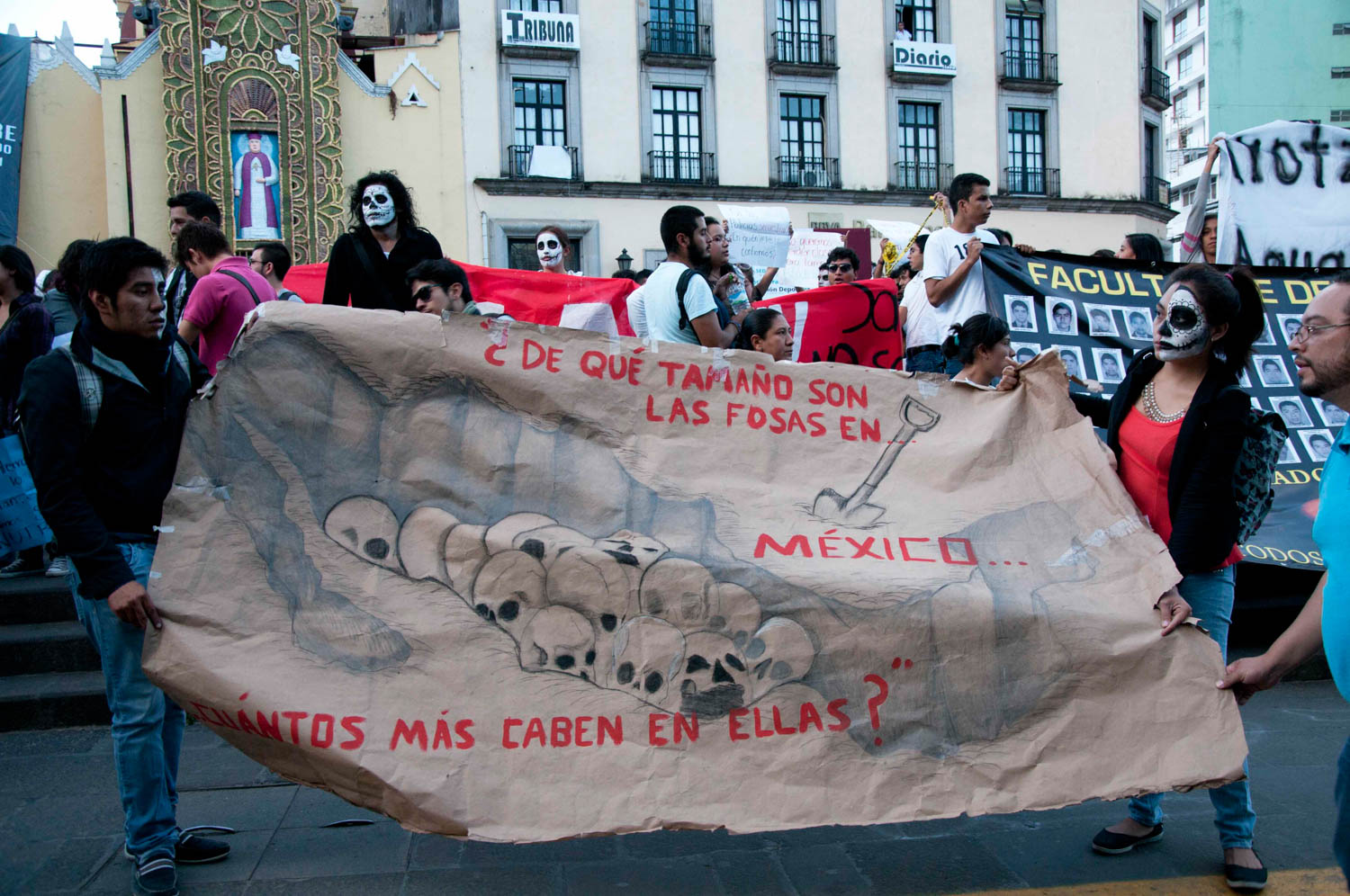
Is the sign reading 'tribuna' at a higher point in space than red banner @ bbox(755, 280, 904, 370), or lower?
higher

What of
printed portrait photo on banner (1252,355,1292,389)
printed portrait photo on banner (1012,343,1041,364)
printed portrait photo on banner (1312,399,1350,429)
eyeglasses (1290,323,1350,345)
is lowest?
printed portrait photo on banner (1312,399,1350,429)

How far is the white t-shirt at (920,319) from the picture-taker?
5.73 meters

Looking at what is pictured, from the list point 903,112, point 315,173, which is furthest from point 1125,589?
point 903,112

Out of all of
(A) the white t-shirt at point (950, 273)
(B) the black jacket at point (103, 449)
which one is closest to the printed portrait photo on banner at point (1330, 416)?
(A) the white t-shirt at point (950, 273)

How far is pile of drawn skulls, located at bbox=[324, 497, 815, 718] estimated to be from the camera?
277cm

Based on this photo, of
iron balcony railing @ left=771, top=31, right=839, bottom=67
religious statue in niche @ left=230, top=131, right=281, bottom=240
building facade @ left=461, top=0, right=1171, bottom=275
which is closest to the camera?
religious statue in niche @ left=230, top=131, right=281, bottom=240

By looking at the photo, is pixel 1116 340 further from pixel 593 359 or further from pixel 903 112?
pixel 903 112

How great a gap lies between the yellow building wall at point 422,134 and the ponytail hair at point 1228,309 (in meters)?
20.3

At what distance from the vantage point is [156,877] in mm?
3002

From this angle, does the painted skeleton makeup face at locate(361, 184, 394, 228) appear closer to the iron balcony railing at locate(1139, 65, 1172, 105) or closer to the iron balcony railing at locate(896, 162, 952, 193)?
the iron balcony railing at locate(896, 162, 952, 193)

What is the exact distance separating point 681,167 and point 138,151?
1178 centimetres

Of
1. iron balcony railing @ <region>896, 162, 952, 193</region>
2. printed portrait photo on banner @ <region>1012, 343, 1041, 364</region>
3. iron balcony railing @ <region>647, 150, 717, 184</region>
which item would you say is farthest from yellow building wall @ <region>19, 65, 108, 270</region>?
printed portrait photo on banner @ <region>1012, 343, 1041, 364</region>

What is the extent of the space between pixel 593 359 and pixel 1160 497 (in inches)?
71.1

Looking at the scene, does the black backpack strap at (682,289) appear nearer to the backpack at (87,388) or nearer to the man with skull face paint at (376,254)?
the man with skull face paint at (376,254)
